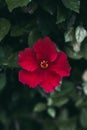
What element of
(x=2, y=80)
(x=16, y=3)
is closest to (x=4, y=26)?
(x=16, y=3)

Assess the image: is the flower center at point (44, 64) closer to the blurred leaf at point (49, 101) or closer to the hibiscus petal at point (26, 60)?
the hibiscus petal at point (26, 60)

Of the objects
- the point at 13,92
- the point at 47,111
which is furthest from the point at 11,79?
the point at 47,111

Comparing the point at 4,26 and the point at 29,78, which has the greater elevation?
the point at 4,26

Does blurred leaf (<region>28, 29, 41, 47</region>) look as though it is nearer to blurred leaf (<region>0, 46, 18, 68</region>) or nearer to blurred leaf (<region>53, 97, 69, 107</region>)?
blurred leaf (<region>0, 46, 18, 68</region>)

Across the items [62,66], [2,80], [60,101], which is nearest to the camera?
[62,66]

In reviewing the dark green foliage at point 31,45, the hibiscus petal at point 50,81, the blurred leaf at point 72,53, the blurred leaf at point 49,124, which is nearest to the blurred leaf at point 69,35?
the dark green foliage at point 31,45

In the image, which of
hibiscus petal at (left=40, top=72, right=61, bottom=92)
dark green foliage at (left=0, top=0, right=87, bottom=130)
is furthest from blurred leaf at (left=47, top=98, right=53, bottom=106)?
hibiscus petal at (left=40, top=72, right=61, bottom=92)

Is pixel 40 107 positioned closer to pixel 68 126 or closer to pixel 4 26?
pixel 68 126
